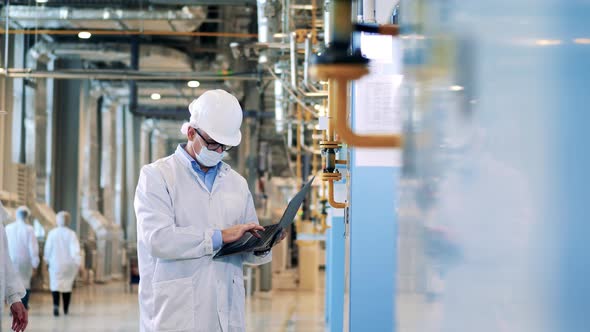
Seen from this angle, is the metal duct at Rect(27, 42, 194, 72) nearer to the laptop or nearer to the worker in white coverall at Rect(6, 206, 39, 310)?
the worker in white coverall at Rect(6, 206, 39, 310)

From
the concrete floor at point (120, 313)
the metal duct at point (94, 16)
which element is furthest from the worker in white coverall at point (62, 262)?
the metal duct at point (94, 16)

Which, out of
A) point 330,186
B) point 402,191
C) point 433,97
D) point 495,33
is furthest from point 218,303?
point 495,33

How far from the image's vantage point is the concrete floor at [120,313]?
30.9 feet

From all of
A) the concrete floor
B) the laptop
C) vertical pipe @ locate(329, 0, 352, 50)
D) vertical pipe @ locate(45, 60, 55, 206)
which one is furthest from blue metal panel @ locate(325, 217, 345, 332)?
vertical pipe @ locate(45, 60, 55, 206)

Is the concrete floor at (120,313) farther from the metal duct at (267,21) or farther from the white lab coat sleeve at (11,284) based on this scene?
the white lab coat sleeve at (11,284)

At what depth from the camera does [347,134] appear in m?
1.12

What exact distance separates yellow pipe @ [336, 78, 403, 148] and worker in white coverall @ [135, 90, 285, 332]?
5.37 ft

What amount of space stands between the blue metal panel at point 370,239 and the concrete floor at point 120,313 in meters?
4.99

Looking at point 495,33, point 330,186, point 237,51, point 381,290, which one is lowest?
point 381,290

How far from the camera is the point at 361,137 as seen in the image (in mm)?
1112

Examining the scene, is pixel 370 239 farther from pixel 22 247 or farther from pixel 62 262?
pixel 62 262

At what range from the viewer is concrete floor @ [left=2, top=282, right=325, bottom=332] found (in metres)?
9.41

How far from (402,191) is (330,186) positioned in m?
2.90

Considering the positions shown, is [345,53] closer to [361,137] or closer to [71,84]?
[361,137]
